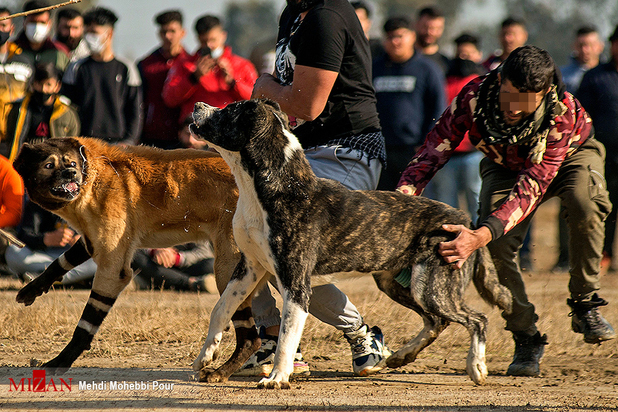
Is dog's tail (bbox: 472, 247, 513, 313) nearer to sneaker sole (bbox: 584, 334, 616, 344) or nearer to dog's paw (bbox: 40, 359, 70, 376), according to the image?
sneaker sole (bbox: 584, 334, 616, 344)

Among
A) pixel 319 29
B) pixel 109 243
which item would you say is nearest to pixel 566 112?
pixel 319 29

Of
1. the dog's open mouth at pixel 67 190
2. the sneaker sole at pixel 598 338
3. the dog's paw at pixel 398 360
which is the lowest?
the dog's paw at pixel 398 360

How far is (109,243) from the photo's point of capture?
4910 mm

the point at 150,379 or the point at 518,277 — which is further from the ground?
the point at 518,277

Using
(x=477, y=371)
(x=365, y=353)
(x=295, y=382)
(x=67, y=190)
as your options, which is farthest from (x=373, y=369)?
(x=67, y=190)

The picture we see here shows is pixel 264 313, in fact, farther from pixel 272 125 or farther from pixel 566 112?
pixel 566 112

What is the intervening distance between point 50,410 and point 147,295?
365 centimetres

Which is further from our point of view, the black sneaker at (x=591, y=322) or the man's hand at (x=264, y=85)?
the black sneaker at (x=591, y=322)

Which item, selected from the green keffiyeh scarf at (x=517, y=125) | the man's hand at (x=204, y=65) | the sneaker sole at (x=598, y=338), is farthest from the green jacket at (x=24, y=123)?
the sneaker sole at (x=598, y=338)

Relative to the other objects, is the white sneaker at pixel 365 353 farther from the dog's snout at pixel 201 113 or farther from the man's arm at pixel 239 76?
the man's arm at pixel 239 76

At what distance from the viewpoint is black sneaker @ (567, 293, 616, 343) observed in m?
5.25

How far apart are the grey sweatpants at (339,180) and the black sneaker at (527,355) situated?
1.27m

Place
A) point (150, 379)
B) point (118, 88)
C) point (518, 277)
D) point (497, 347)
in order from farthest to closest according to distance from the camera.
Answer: point (118, 88) < point (497, 347) < point (518, 277) < point (150, 379)

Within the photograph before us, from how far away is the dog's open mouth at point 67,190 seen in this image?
15.9 ft
